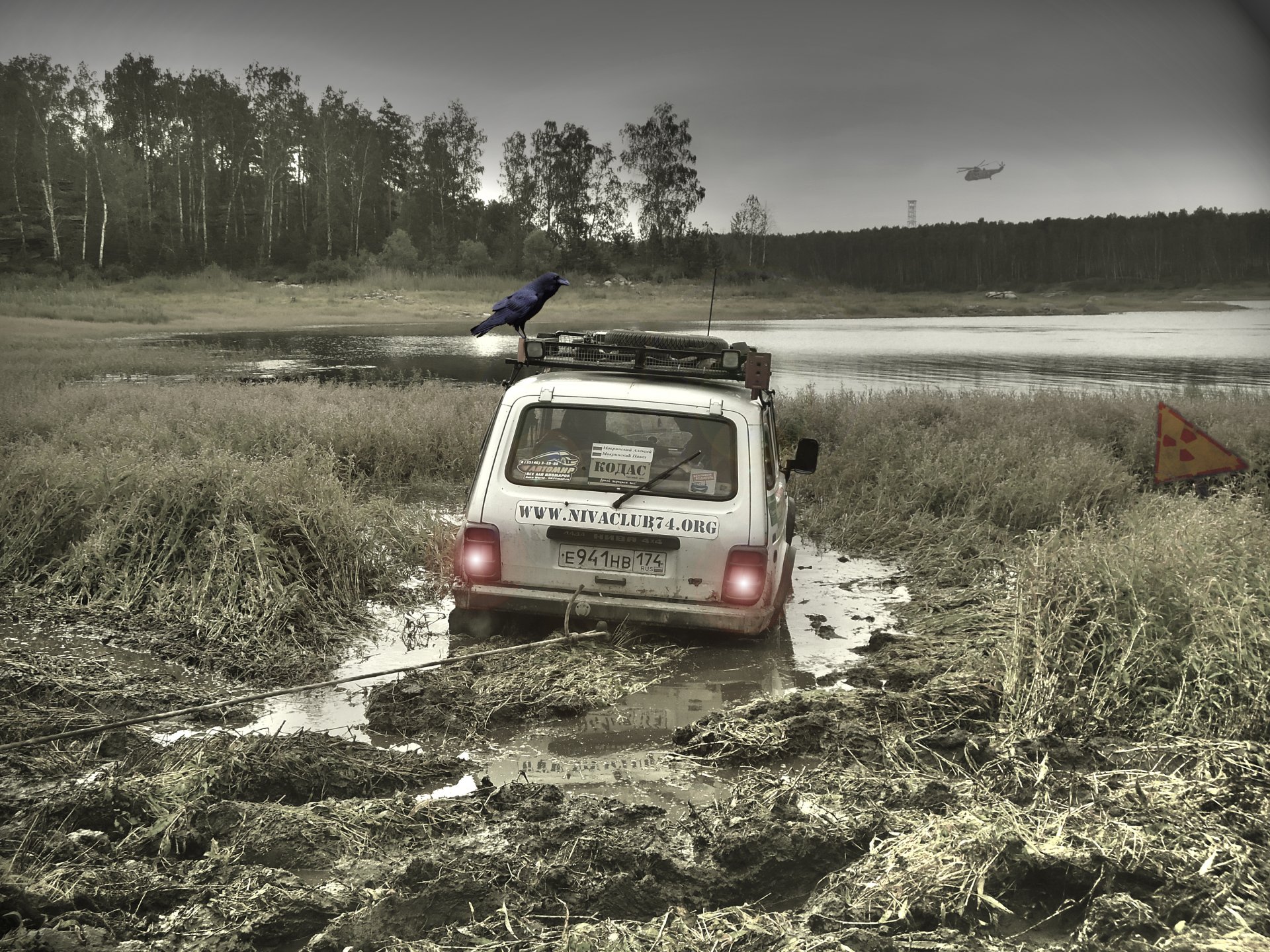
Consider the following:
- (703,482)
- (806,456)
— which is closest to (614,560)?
(703,482)

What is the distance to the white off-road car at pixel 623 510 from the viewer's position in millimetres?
5094

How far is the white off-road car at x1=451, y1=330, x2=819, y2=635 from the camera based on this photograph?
5094mm

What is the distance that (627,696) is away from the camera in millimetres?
4969

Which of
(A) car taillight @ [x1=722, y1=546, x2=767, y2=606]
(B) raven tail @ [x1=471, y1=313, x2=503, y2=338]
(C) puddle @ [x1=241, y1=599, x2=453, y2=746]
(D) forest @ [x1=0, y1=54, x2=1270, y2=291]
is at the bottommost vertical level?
(C) puddle @ [x1=241, y1=599, x2=453, y2=746]

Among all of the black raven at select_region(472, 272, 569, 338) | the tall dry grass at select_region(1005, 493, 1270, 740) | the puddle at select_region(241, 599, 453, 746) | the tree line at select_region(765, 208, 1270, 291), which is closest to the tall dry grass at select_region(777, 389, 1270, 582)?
the tall dry grass at select_region(1005, 493, 1270, 740)

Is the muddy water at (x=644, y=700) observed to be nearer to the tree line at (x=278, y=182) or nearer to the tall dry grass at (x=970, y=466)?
the tall dry grass at (x=970, y=466)

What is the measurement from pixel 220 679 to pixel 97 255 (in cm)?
3794

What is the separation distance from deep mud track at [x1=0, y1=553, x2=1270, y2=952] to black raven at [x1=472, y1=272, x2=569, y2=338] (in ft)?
9.40

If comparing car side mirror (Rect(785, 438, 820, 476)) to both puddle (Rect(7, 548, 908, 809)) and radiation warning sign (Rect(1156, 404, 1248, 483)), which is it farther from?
radiation warning sign (Rect(1156, 404, 1248, 483))

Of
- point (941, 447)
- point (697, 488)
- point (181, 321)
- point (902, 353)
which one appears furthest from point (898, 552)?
point (181, 321)

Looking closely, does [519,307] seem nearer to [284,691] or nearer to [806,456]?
[806,456]

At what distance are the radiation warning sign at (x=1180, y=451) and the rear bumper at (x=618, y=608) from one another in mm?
5027

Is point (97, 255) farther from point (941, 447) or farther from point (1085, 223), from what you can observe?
point (1085, 223)

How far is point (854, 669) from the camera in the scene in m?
5.47
